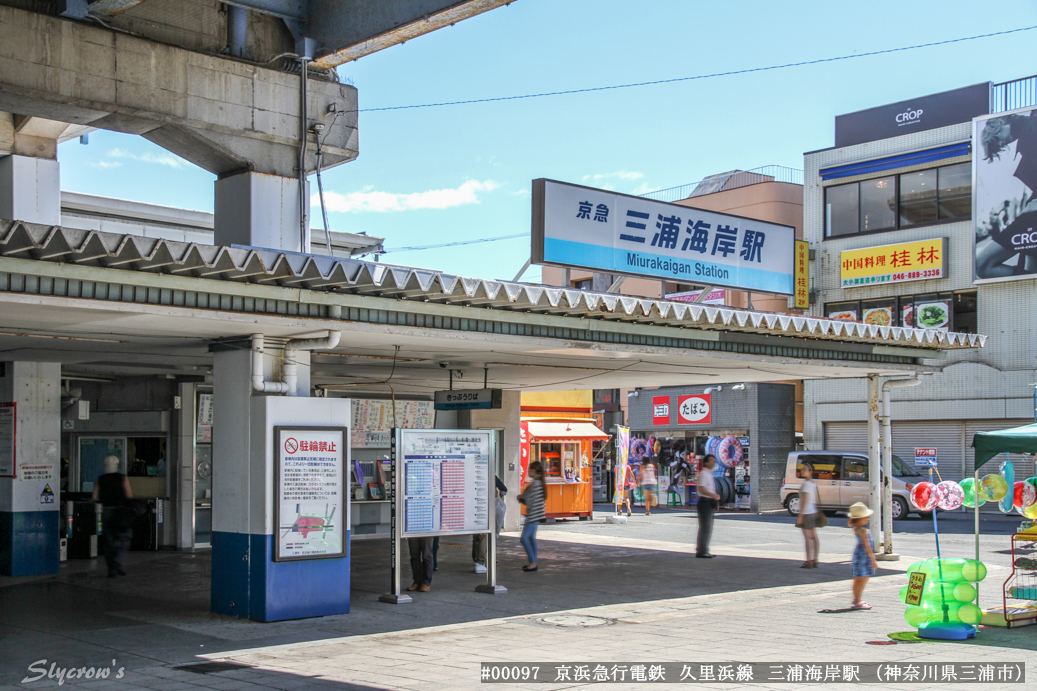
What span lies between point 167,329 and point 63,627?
3.34 metres

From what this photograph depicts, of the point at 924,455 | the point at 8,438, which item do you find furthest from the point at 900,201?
the point at 8,438

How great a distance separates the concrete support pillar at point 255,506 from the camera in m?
10.8

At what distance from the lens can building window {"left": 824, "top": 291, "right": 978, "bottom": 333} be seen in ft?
96.5

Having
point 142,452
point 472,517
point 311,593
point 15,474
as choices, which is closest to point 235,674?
point 311,593

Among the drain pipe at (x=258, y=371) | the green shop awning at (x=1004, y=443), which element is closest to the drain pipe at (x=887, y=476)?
the green shop awning at (x=1004, y=443)

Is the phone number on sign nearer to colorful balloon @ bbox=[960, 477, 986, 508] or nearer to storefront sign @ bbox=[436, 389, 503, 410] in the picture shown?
storefront sign @ bbox=[436, 389, 503, 410]

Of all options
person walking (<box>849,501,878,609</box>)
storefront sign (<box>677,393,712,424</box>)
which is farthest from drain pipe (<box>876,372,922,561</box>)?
storefront sign (<box>677,393,712,424</box>)

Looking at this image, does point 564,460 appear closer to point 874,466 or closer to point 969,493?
point 874,466

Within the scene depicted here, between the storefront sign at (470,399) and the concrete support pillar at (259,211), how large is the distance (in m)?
3.63

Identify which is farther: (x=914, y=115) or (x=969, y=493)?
(x=914, y=115)

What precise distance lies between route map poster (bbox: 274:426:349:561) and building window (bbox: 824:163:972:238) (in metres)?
24.1

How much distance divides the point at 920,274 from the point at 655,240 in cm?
1808

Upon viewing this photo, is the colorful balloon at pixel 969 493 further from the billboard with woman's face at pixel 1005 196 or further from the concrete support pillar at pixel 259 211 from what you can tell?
the billboard with woman's face at pixel 1005 196

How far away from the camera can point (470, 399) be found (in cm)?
1504
